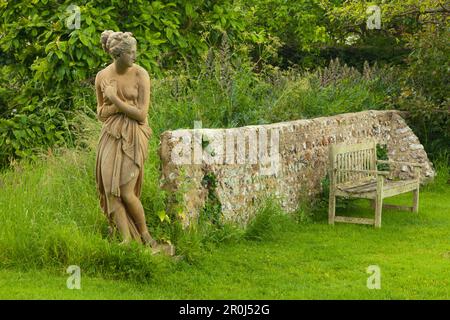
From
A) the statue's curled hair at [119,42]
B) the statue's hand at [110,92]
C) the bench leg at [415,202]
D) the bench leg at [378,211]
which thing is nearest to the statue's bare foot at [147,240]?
the statue's hand at [110,92]

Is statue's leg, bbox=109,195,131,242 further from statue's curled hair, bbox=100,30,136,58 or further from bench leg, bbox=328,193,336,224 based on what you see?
bench leg, bbox=328,193,336,224

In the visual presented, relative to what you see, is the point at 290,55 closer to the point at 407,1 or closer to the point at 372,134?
the point at 407,1

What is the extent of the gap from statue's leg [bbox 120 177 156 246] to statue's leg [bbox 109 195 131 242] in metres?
0.06

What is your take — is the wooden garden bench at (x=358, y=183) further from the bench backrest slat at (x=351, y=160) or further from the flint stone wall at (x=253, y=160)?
the flint stone wall at (x=253, y=160)

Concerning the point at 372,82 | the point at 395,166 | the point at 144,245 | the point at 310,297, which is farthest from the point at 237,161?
the point at 372,82

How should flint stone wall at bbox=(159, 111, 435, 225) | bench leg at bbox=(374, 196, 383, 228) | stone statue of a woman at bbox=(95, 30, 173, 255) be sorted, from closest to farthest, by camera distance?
stone statue of a woman at bbox=(95, 30, 173, 255), flint stone wall at bbox=(159, 111, 435, 225), bench leg at bbox=(374, 196, 383, 228)

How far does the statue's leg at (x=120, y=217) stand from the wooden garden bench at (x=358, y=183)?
3.74m

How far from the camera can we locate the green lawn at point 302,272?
7.11 metres

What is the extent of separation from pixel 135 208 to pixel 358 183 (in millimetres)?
4355

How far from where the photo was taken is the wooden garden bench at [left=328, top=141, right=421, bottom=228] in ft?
33.9

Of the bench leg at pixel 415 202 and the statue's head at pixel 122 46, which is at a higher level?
the statue's head at pixel 122 46

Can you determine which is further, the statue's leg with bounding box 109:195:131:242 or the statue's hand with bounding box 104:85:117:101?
the statue's leg with bounding box 109:195:131:242

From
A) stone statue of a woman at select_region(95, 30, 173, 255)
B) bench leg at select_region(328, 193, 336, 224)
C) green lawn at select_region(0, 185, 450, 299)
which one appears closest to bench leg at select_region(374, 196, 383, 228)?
green lawn at select_region(0, 185, 450, 299)

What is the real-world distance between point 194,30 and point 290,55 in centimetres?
676
